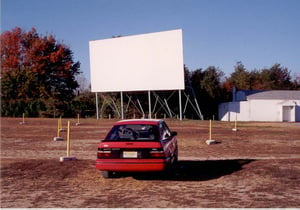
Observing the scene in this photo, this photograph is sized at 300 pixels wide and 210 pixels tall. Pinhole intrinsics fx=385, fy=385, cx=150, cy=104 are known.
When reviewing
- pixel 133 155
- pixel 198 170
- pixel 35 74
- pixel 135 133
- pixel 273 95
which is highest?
pixel 35 74

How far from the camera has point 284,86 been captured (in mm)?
70062

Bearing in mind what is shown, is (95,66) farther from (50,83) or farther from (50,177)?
(50,177)

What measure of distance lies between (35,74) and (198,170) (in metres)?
43.4

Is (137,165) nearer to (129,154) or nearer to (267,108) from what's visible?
(129,154)

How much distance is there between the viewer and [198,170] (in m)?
10.7

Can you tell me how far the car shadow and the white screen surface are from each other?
27321 mm

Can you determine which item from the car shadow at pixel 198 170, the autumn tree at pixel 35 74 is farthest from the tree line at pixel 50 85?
the car shadow at pixel 198 170

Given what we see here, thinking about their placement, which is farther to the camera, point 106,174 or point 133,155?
point 106,174

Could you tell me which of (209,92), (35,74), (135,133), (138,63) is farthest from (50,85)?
(135,133)

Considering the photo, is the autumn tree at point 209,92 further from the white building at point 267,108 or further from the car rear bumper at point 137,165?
the car rear bumper at point 137,165

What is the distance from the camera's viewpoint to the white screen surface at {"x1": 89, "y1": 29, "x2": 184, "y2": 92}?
39.5 m

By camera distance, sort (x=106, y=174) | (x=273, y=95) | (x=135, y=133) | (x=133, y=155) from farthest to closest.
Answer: (x=273, y=95) → (x=135, y=133) → (x=106, y=174) → (x=133, y=155)

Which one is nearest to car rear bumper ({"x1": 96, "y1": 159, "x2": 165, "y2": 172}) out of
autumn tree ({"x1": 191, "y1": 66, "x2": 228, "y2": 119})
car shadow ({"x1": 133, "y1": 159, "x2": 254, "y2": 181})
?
car shadow ({"x1": 133, "y1": 159, "x2": 254, "y2": 181})

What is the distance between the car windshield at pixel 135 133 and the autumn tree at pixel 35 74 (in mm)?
38452
